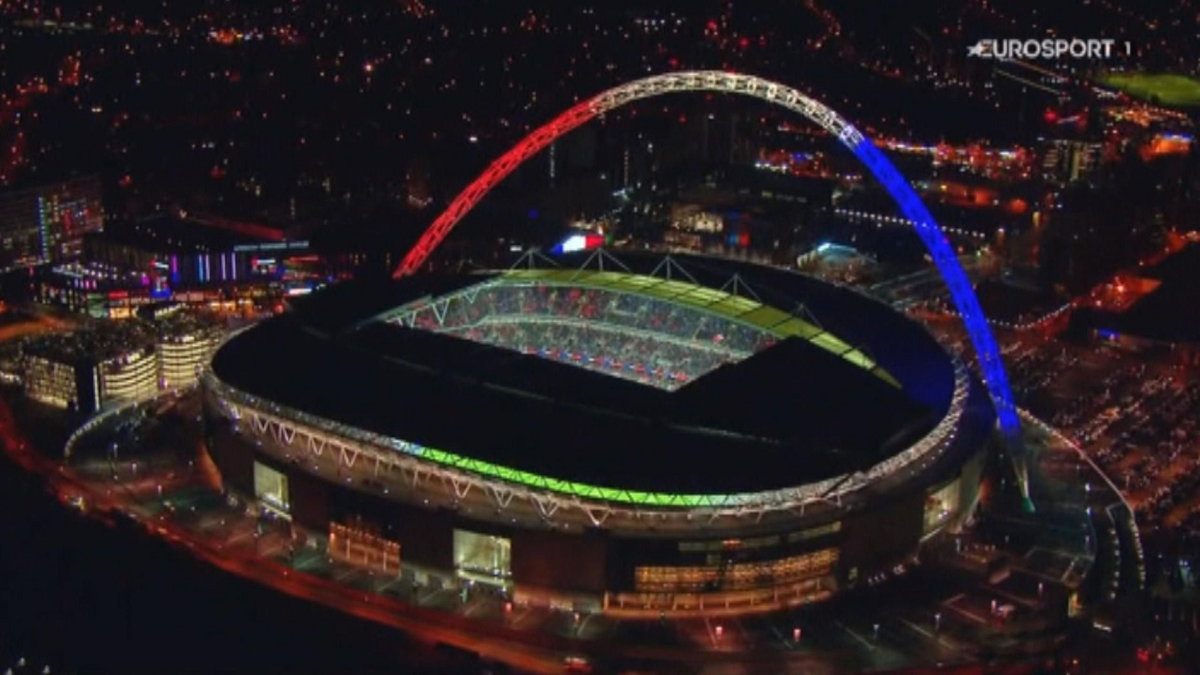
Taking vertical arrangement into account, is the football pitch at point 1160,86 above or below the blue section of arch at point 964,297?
above

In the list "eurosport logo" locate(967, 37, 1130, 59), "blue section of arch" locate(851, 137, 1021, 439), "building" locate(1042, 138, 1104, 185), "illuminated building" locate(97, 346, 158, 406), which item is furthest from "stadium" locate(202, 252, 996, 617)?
"eurosport logo" locate(967, 37, 1130, 59)

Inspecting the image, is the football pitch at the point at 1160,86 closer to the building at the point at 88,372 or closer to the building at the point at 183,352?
the building at the point at 183,352

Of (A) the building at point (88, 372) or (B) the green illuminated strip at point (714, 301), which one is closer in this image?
(B) the green illuminated strip at point (714, 301)

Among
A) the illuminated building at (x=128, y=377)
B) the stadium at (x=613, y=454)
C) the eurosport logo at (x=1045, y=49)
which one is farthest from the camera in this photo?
the eurosport logo at (x=1045, y=49)

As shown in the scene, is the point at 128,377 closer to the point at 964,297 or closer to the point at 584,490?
the point at 584,490

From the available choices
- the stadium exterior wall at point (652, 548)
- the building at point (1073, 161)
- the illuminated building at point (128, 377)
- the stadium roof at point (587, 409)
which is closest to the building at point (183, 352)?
the illuminated building at point (128, 377)

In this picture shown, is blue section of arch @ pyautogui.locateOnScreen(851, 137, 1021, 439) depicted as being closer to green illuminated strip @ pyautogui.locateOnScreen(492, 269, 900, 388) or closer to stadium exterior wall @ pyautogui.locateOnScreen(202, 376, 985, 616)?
green illuminated strip @ pyautogui.locateOnScreen(492, 269, 900, 388)
